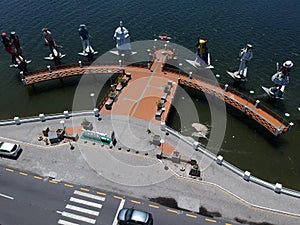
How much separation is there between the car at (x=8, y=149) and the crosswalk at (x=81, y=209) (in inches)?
449

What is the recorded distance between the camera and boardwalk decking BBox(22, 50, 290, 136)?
47938 millimetres

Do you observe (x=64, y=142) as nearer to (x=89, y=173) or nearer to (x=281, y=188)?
(x=89, y=173)

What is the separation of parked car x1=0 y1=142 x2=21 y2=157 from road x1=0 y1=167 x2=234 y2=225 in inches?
134

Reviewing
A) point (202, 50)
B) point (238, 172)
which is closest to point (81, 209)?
point (238, 172)

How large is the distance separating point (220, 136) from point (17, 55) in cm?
4309

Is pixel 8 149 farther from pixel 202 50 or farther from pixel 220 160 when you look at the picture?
pixel 202 50

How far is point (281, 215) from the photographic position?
1405 inches

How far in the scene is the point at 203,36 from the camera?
7356 centimetres

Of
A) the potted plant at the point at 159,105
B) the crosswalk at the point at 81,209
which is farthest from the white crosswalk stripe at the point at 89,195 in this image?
the potted plant at the point at 159,105

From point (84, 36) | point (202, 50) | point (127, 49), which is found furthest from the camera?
point (127, 49)

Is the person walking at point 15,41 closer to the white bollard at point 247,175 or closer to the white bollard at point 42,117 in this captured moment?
the white bollard at point 42,117

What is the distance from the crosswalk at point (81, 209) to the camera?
3466 cm

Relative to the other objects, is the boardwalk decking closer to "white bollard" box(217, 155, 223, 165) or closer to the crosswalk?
"white bollard" box(217, 155, 223, 165)

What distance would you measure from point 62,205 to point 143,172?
11354 millimetres
